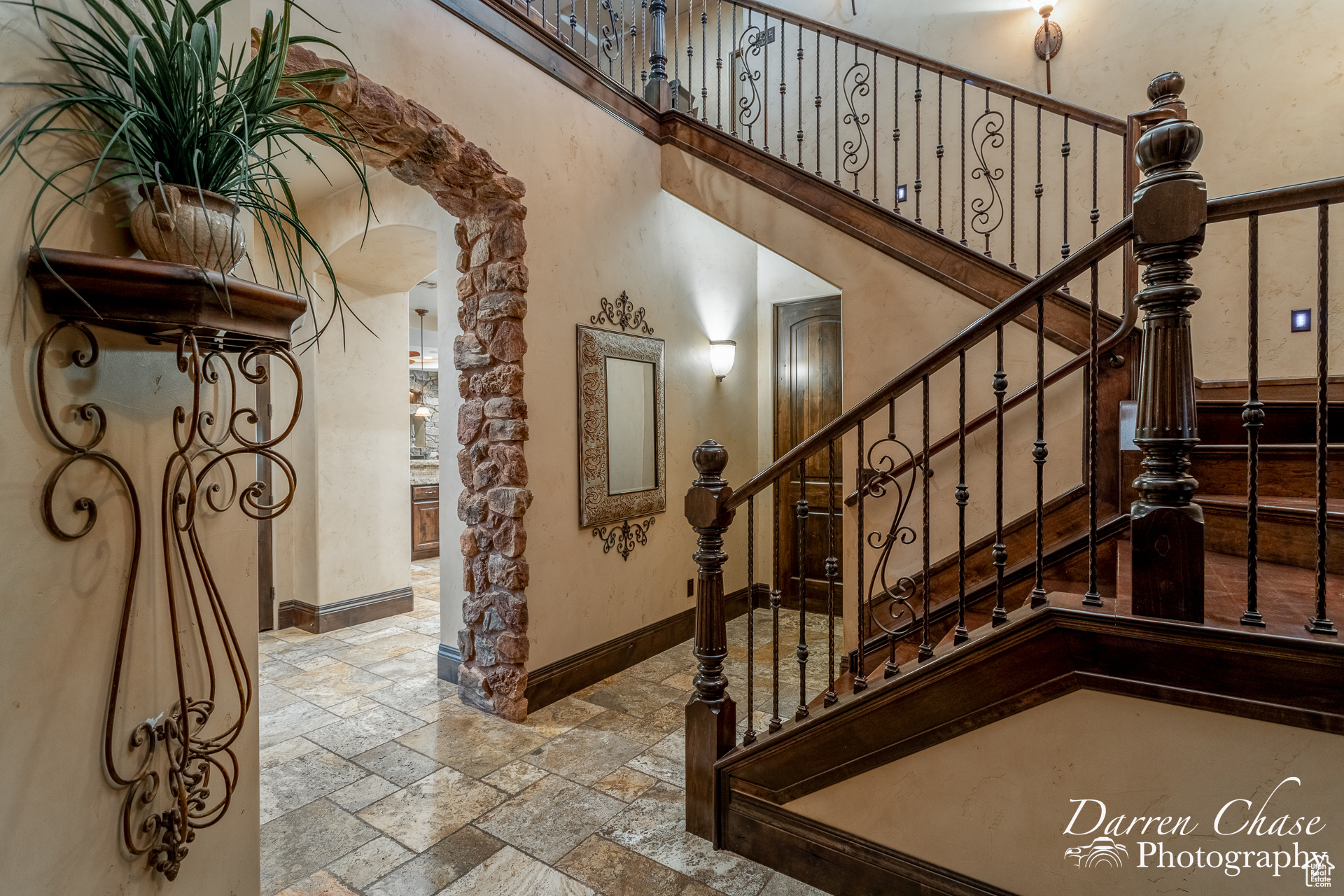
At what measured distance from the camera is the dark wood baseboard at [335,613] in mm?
4301

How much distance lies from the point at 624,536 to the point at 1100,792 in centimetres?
254

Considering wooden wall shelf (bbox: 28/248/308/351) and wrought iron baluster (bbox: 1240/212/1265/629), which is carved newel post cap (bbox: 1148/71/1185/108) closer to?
wrought iron baluster (bbox: 1240/212/1265/629)

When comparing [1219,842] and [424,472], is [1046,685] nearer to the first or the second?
[1219,842]

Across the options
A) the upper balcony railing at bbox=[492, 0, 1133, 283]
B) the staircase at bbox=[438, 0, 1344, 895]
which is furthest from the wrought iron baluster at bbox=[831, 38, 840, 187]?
the staircase at bbox=[438, 0, 1344, 895]

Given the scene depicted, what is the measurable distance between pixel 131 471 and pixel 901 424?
9.69ft

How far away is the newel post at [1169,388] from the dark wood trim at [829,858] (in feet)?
3.00

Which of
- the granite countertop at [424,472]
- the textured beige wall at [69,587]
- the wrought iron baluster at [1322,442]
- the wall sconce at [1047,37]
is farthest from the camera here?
the granite countertop at [424,472]

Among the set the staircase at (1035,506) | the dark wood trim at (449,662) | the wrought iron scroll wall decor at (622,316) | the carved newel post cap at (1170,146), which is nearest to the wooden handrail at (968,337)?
the staircase at (1035,506)

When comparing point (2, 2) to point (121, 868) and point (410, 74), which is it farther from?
point (410, 74)

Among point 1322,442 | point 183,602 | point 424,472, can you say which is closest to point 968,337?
point 1322,442

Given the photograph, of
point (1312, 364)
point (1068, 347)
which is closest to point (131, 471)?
point (1068, 347)

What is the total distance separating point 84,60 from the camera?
1.08 meters

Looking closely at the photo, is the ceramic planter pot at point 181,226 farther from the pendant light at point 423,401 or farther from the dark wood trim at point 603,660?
the pendant light at point 423,401

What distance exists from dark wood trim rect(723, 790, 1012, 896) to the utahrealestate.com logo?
28cm
